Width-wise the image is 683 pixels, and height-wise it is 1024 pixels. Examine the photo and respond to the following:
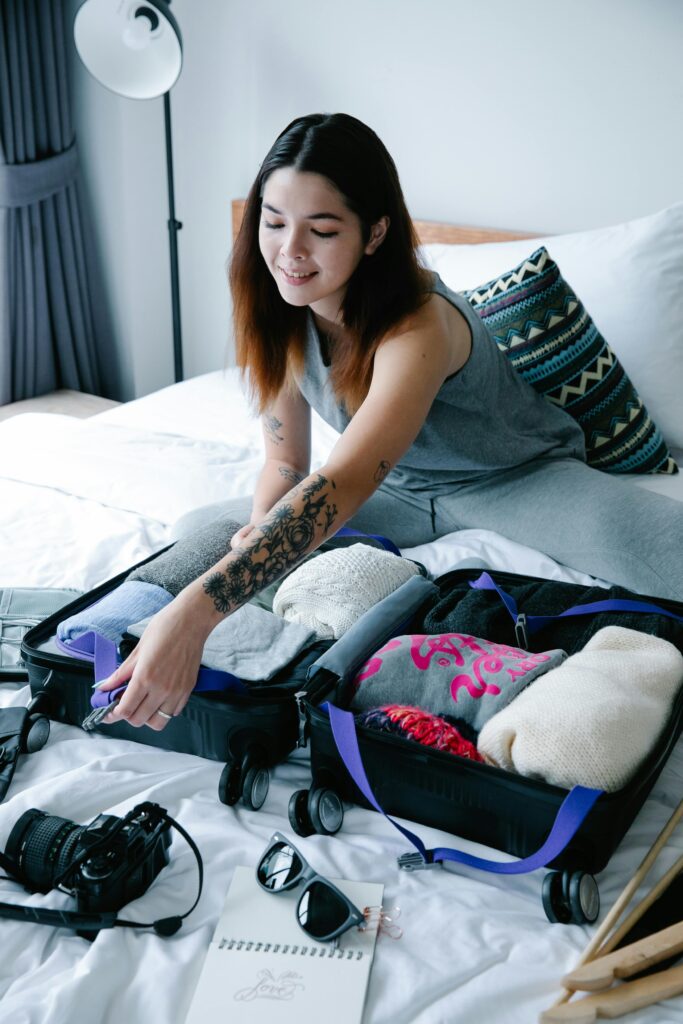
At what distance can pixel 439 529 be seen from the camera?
1.81 metres

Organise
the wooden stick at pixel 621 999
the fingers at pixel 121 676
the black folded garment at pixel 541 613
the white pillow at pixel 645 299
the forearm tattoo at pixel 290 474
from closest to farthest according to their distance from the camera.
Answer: the wooden stick at pixel 621 999 → the fingers at pixel 121 676 → the black folded garment at pixel 541 613 → the forearm tattoo at pixel 290 474 → the white pillow at pixel 645 299

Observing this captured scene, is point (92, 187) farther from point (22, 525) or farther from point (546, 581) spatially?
point (546, 581)

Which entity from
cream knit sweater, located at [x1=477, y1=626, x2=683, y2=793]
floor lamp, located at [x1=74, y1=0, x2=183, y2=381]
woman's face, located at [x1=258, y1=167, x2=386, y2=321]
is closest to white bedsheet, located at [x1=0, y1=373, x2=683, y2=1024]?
cream knit sweater, located at [x1=477, y1=626, x2=683, y2=793]

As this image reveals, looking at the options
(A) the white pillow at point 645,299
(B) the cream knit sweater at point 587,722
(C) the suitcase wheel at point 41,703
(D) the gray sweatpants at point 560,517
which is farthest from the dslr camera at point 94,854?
(A) the white pillow at point 645,299

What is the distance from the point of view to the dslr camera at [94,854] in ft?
3.11

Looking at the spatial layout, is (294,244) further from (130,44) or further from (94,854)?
(130,44)

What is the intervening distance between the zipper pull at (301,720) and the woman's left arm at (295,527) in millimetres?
132

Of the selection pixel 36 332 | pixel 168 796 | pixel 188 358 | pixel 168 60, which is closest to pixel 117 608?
pixel 168 796

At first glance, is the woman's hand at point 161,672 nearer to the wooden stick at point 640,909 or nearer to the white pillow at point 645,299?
the wooden stick at point 640,909

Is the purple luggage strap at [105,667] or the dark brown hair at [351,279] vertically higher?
the dark brown hair at [351,279]

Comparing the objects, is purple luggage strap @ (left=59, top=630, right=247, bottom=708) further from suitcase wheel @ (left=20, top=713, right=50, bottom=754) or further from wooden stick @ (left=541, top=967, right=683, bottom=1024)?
wooden stick @ (left=541, top=967, right=683, bottom=1024)

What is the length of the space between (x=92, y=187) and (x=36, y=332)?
52 centimetres

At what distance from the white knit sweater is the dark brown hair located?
0.33m

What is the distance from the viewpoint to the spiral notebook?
848 millimetres
